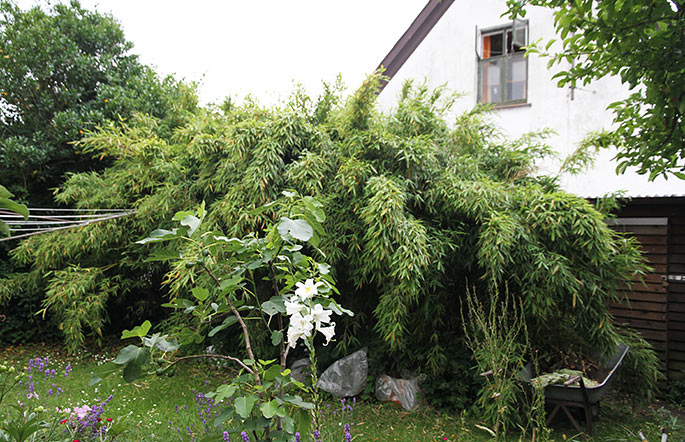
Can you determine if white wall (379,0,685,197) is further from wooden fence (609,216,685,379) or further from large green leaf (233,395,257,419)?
large green leaf (233,395,257,419)

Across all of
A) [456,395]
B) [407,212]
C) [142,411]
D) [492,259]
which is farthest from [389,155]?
[142,411]

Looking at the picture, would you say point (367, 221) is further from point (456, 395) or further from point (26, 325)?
point (26, 325)

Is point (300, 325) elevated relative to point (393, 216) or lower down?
lower down

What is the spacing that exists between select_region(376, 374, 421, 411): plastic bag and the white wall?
263 centimetres

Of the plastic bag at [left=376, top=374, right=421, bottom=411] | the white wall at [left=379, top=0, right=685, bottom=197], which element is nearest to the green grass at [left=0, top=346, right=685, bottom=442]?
the plastic bag at [left=376, top=374, right=421, bottom=411]

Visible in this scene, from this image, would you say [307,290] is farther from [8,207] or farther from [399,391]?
[399,391]

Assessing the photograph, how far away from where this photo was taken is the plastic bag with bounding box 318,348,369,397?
11.6 feet

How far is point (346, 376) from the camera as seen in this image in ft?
11.7

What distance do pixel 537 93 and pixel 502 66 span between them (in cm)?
58

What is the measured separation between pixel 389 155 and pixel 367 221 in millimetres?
791

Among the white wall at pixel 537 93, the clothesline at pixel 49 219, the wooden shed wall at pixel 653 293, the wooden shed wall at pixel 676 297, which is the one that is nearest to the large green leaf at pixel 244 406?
the clothesline at pixel 49 219

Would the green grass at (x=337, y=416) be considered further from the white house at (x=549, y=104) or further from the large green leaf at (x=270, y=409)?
the large green leaf at (x=270, y=409)

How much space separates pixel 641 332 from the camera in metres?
4.05

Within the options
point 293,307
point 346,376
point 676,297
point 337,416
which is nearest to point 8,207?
point 293,307
